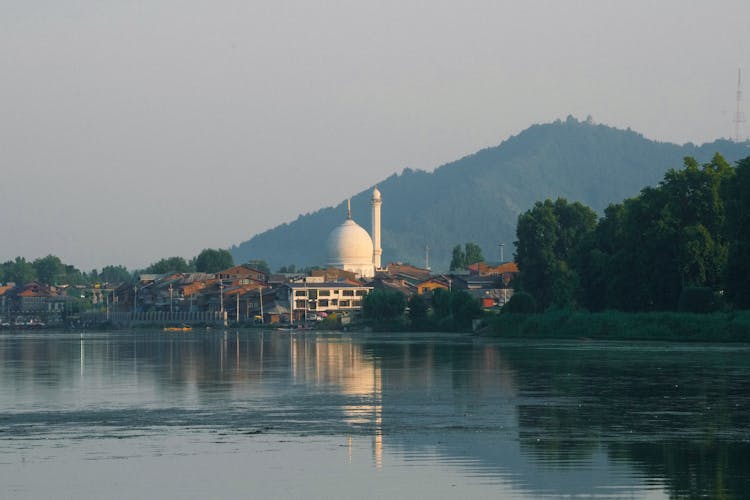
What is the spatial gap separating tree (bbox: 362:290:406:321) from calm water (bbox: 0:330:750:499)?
103 metres

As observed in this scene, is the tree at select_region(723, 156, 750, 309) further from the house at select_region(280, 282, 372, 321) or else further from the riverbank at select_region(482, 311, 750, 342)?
the house at select_region(280, 282, 372, 321)

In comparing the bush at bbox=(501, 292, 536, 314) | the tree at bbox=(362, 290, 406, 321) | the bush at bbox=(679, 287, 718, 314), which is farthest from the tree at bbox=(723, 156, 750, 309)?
the tree at bbox=(362, 290, 406, 321)

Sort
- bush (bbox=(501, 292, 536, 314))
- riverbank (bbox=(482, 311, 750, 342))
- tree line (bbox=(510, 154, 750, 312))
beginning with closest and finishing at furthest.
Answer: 1. riverbank (bbox=(482, 311, 750, 342))
2. tree line (bbox=(510, 154, 750, 312))
3. bush (bbox=(501, 292, 536, 314))

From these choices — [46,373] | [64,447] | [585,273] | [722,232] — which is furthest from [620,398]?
[585,273]

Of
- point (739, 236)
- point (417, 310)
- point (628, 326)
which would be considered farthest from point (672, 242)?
point (417, 310)

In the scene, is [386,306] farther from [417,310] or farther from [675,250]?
[675,250]

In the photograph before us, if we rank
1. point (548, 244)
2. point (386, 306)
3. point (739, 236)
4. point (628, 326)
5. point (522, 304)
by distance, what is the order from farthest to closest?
point (386, 306) < point (548, 244) < point (522, 304) < point (628, 326) < point (739, 236)

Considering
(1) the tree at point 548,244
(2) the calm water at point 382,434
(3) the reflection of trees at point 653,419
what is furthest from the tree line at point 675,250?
(2) the calm water at point 382,434

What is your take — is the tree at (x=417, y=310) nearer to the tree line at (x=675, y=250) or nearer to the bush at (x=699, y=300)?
the tree line at (x=675, y=250)

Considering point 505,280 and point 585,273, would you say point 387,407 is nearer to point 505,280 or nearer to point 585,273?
point 585,273

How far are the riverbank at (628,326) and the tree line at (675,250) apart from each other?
6.90ft

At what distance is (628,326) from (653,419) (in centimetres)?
6224

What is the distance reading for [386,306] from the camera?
15400 centimetres

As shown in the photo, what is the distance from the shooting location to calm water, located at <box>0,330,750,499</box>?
19656 millimetres
